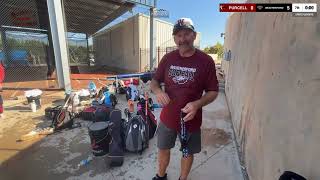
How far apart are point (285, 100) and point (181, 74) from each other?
90cm

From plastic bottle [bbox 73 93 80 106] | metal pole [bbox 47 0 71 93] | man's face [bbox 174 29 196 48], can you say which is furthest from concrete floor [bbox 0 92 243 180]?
metal pole [bbox 47 0 71 93]

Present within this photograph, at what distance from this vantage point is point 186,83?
6.97 ft

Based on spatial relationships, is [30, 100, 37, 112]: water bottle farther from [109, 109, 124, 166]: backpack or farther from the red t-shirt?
the red t-shirt

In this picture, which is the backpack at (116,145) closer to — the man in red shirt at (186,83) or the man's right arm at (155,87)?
the man in red shirt at (186,83)

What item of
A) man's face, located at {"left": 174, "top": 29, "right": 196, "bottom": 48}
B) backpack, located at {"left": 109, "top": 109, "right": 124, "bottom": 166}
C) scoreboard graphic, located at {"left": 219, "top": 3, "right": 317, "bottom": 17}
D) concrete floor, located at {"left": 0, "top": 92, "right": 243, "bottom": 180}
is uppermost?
scoreboard graphic, located at {"left": 219, "top": 3, "right": 317, "bottom": 17}

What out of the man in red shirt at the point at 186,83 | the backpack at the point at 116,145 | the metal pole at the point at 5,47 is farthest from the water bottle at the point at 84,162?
the metal pole at the point at 5,47

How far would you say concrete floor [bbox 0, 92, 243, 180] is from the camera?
2.88 metres

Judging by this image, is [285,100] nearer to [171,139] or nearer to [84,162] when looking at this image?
[171,139]

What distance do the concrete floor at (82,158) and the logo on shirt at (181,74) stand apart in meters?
1.37

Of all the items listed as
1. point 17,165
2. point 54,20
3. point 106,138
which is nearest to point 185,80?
point 106,138

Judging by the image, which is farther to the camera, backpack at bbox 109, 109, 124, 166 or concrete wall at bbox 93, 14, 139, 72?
concrete wall at bbox 93, 14, 139, 72

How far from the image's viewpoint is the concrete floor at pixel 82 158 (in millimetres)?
2877

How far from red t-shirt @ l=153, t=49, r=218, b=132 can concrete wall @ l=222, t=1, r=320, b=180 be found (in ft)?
1.83

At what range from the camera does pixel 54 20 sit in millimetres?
7059
